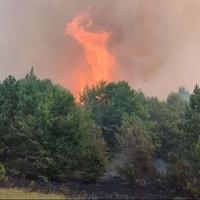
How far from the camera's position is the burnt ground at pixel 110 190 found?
4894cm

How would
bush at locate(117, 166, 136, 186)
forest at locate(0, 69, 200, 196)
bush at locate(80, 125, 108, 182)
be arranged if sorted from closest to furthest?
forest at locate(0, 69, 200, 196)
bush at locate(117, 166, 136, 186)
bush at locate(80, 125, 108, 182)

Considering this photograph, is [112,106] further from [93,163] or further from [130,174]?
[130,174]

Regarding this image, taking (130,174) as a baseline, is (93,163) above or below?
above

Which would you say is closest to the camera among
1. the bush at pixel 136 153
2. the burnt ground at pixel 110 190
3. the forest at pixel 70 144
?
the burnt ground at pixel 110 190

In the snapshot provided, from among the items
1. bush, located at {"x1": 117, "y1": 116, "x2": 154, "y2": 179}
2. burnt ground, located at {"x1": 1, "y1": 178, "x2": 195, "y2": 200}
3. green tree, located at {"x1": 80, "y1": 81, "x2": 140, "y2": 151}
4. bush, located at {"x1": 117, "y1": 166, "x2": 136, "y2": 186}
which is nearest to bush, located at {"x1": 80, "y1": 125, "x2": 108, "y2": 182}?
burnt ground, located at {"x1": 1, "y1": 178, "x2": 195, "y2": 200}

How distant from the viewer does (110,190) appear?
55.2 m

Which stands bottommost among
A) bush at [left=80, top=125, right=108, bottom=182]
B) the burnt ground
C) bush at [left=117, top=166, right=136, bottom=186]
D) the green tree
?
the burnt ground

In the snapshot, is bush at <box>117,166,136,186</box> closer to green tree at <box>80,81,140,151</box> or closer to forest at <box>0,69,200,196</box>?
forest at <box>0,69,200,196</box>

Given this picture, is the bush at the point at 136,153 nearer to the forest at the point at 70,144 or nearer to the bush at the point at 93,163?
the forest at the point at 70,144

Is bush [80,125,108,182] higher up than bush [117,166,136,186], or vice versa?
bush [80,125,108,182]

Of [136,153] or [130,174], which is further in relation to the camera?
[136,153]

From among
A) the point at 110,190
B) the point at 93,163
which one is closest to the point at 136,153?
the point at 93,163

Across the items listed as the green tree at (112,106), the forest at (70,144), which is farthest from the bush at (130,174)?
the green tree at (112,106)

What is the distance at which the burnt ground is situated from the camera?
48.9 m
